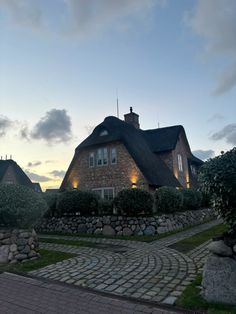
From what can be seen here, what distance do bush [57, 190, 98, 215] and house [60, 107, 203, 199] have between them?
5.11 metres

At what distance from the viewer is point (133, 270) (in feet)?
20.4

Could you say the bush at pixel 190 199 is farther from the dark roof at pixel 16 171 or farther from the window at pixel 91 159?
the dark roof at pixel 16 171

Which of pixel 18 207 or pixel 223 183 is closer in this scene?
pixel 223 183

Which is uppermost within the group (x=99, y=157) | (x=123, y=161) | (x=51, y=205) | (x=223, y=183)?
(x=99, y=157)

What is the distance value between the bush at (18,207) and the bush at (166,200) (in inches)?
301

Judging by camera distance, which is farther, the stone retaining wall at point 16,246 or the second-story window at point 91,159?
the second-story window at point 91,159

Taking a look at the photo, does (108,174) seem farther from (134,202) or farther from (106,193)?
(134,202)

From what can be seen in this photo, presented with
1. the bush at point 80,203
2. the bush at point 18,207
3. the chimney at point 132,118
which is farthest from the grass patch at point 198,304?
the chimney at point 132,118

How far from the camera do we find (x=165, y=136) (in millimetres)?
25625

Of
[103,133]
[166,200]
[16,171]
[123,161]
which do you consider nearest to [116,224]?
[166,200]

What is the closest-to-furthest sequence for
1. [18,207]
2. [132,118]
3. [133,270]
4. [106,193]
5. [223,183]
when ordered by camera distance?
[223,183] < [133,270] < [18,207] < [106,193] < [132,118]

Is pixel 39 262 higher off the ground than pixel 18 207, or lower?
lower

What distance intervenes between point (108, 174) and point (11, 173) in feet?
63.6

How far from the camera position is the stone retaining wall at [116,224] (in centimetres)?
1242
